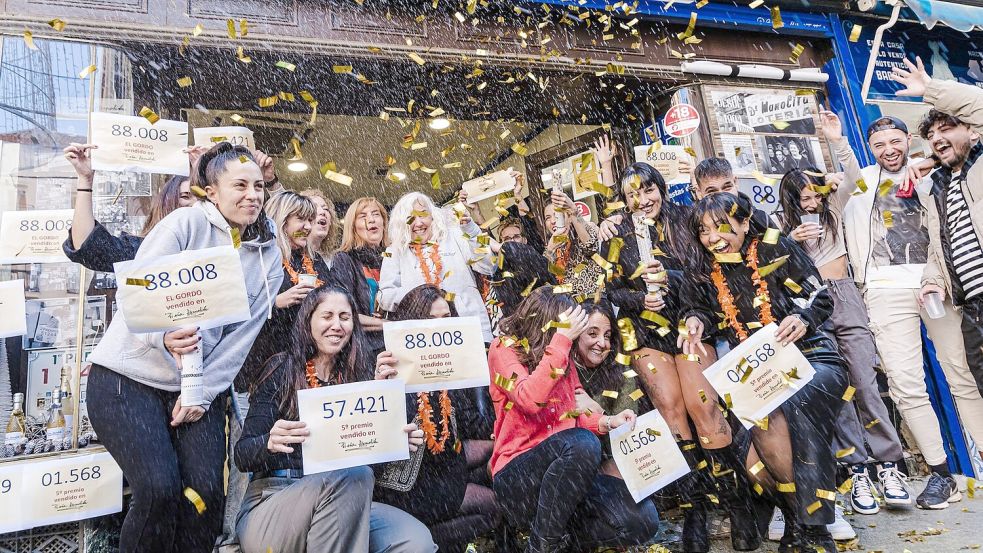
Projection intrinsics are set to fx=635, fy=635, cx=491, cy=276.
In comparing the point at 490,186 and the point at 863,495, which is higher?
the point at 490,186

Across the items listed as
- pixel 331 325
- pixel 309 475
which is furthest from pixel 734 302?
pixel 309 475

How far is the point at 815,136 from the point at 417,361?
4649 mm

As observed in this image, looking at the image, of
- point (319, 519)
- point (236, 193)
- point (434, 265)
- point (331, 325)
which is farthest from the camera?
point (434, 265)

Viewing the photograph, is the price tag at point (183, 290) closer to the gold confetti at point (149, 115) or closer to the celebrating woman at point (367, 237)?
the gold confetti at point (149, 115)

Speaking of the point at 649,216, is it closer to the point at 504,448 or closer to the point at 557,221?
the point at 557,221

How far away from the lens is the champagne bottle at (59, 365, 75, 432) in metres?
3.43

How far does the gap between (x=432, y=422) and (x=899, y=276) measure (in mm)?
3269

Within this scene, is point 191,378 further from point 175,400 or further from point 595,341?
point 595,341

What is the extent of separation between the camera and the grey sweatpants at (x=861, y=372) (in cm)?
420

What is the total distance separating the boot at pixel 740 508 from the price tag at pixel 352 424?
1.75 m

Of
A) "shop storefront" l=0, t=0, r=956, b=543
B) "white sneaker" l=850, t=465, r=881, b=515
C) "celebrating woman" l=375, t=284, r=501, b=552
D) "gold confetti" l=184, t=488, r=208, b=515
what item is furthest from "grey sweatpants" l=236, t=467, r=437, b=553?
"white sneaker" l=850, t=465, r=881, b=515

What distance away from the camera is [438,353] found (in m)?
2.98

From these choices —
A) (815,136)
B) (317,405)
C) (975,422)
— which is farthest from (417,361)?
(815,136)

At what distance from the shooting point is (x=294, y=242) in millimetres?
3639
